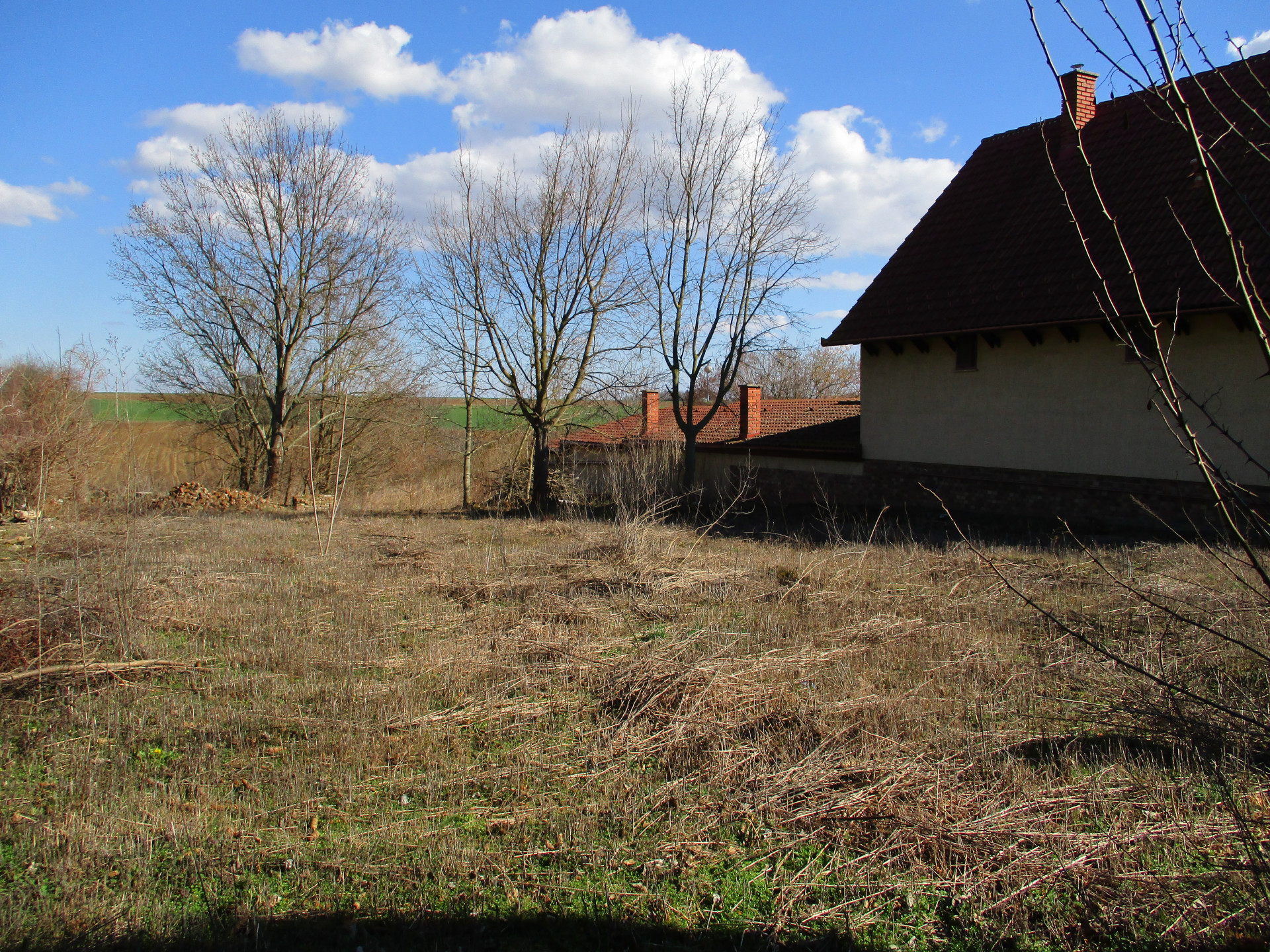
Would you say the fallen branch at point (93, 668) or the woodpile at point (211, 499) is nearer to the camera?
the fallen branch at point (93, 668)

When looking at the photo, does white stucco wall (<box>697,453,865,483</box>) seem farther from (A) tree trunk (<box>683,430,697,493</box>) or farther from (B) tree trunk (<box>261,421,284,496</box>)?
(B) tree trunk (<box>261,421,284,496</box>)

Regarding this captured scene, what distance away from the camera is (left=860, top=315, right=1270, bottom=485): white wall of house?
12.4 meters

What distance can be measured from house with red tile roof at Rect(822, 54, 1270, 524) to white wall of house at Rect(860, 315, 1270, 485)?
0.03 meters

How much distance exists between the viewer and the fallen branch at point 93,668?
5611 millimetres

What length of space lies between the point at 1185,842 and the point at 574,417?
842 inches

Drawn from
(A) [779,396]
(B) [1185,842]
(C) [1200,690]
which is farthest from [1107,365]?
(A) [779,396]

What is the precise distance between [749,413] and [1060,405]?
11.0 metres

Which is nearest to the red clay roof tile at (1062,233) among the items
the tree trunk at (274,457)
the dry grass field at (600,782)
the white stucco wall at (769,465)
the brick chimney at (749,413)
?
the white stucco wall at (769,465)

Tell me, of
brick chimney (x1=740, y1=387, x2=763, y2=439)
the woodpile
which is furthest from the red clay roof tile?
the woodpile

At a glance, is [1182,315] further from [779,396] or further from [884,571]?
[779,396]

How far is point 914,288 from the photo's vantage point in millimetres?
17328

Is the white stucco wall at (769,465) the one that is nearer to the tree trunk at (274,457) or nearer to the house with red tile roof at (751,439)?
the house with red tile roof at (751,439)

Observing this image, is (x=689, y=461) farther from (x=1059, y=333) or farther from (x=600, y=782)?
(x=600, y=782)

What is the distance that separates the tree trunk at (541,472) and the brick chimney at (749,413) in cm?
618
